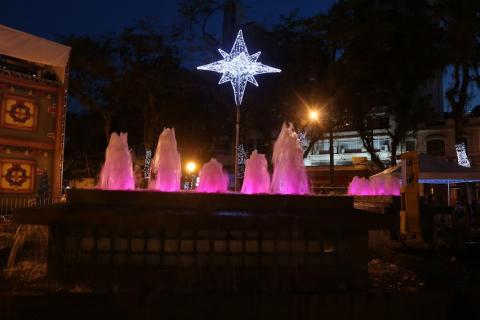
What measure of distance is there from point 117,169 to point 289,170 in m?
4.29

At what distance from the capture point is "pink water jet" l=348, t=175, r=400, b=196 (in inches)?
767

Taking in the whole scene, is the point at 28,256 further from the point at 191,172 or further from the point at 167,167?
the point at 191,172

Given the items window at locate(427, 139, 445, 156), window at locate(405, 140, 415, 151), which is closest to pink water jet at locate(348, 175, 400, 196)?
window at locate(427, 139, 445, 156)

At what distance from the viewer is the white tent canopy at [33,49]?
1775 cm

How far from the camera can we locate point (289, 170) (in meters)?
10.9

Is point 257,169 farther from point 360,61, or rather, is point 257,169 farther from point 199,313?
point 360,61

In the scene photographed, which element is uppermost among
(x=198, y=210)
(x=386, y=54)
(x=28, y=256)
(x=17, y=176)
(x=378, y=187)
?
(x=386, y=54)

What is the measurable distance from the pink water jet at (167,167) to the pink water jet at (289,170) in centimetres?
261

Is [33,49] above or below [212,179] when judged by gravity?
above

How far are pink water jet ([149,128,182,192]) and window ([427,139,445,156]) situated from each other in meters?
33.4

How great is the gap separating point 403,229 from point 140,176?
22.4 meters

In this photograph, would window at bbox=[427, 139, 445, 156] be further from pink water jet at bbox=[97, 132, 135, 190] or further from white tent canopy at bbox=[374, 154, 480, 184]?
pink water jet at bbox=[97, 132, 135, 190]

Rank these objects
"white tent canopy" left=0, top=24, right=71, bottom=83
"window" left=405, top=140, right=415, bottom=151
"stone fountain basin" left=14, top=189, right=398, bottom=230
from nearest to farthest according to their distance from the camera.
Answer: "stone fountain basin" left=14, top=189, right=398, bottom=230 < "white tent canopy" left=0, top=24, right=71, bottom=83 < "window" left=405, top=140, right=415, bottom=151

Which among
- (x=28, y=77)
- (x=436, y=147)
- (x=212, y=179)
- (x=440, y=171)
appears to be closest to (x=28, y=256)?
(x=212, y=179)
